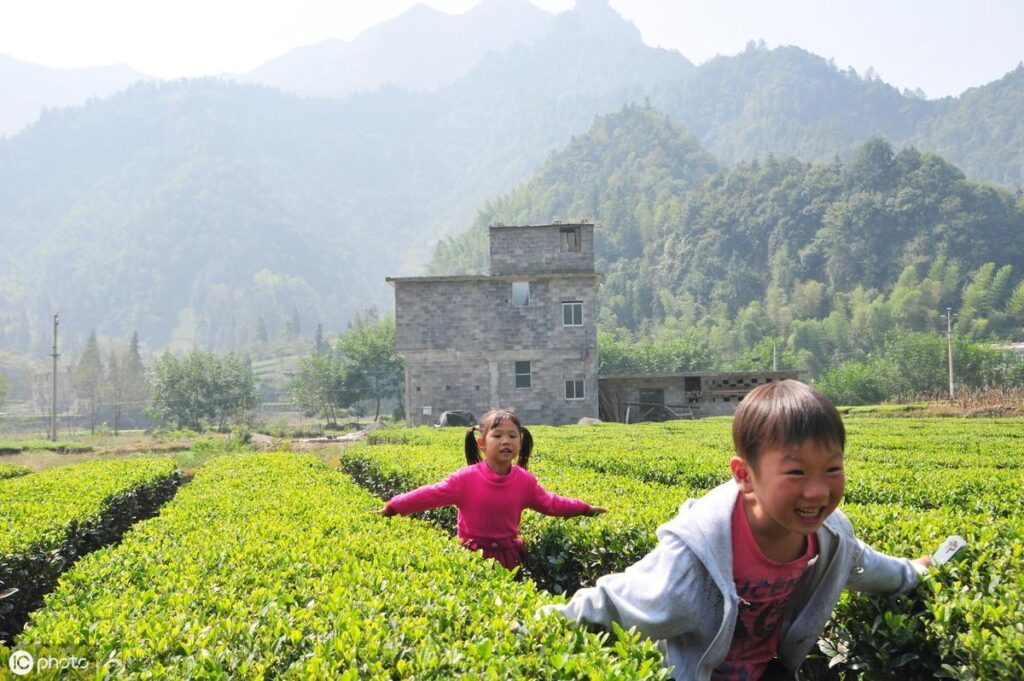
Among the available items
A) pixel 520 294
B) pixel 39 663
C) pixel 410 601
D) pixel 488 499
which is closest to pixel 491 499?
pixel 488 499

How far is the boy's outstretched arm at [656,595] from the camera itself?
9.70ft

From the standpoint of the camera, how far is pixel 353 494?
9039mm

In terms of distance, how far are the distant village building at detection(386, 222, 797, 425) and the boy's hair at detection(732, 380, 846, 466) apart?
32.1 m

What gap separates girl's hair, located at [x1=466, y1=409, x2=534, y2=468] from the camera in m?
5.39

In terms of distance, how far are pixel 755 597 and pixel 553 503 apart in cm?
250

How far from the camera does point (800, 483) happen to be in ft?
9.06

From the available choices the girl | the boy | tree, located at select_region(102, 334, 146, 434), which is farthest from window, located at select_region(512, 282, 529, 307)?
tree, located at select_region(102, 334, 146, 434)

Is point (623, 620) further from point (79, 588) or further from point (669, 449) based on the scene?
point (669, 449)

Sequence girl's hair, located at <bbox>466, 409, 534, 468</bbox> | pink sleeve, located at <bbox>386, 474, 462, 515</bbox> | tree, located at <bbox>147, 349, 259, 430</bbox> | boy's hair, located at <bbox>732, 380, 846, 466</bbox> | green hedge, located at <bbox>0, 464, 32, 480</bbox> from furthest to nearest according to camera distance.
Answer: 1. tree, located at <bbox>147, 349, 259, 430</bbox>
2. green hedge, located at <bbox>0, 464, 32, 480</bbox>
3. pink sleeve, located at <bbox>386, 474, 462, 515</bbox>
4. girl's hair, located at <bbox>466, 409, 534, 468</bbox>
5. boy's hair, located at <bbox>732, 380, 846, 466</bbox>

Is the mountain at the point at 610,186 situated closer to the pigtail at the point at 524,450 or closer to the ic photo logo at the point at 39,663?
the pigtail at the point at 524,450

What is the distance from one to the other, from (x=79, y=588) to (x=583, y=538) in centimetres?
334

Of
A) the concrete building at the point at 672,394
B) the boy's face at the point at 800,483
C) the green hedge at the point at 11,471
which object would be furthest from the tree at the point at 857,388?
the boy's face at the point at 800,483

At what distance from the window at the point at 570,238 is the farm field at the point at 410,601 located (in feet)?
94.1

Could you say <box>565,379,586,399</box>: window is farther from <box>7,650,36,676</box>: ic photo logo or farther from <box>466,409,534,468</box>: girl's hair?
<box>7,650,36,676</box>: ic photo logo
